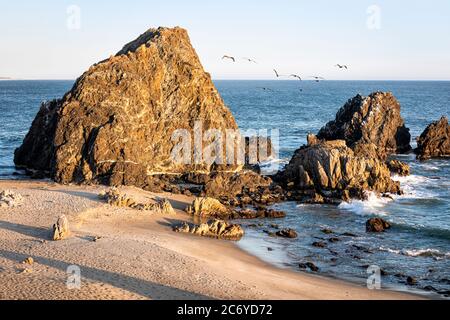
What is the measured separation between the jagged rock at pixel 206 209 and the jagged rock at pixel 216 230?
4.10 metres

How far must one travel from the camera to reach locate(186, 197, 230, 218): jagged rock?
4075cm

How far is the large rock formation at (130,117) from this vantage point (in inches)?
1897

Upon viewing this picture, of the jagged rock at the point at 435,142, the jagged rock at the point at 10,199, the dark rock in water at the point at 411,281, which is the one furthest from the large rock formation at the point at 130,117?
the jagged rock at the point at 435,142

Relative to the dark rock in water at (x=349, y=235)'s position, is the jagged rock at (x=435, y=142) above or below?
above

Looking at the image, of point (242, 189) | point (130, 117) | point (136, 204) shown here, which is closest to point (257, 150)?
point (242, 189)

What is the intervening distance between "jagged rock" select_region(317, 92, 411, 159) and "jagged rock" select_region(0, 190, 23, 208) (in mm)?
42604

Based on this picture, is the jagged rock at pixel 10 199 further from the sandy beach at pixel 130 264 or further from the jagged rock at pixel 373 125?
the jagged rock at pixel 373 125

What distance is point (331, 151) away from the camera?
162 ft

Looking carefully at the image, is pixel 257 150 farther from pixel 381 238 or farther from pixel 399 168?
pixel 381 238

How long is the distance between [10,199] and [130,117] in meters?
15.5

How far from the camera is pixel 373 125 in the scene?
71750mm

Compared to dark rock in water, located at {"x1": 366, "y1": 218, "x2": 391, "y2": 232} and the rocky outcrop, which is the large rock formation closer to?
the rocky outcrop

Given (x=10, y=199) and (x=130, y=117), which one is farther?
(x=130, y=117)

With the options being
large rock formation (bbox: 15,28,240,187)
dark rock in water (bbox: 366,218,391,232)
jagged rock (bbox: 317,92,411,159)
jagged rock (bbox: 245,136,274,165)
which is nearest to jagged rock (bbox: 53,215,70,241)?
large rock formation (bbox: 15,28,240,187)
